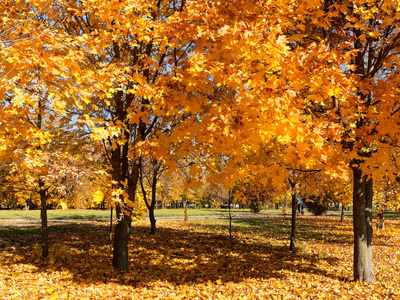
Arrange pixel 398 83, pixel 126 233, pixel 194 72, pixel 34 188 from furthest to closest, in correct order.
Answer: pixel 34 188 → pixel 126 233 → pixel 398 83 → pixel 194 72

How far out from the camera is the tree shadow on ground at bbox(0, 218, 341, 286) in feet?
21.2

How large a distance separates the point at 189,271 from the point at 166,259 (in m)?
1.32

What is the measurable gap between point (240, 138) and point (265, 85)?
0.73 m

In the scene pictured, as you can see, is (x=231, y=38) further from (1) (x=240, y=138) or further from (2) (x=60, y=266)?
(2) (x=60, y=266)

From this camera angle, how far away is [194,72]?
12.0ft

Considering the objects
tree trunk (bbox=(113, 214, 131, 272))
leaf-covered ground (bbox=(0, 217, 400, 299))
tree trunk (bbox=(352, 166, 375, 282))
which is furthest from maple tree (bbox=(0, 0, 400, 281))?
tree trunk (bbox=(113, 214, 131, 272))

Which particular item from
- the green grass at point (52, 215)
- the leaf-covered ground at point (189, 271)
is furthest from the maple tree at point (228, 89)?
the green grass at point (52, 215)

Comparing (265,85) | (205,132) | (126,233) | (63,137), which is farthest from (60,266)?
(265,85)

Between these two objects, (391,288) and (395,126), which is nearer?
(395,126)

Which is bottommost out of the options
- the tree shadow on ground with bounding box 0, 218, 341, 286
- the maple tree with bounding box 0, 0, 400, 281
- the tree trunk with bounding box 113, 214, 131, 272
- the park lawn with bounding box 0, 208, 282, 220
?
the park lawn with bounding box 0, 208, 282, 220

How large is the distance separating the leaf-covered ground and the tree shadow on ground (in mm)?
21

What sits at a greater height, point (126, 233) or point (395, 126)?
point (395, 126)

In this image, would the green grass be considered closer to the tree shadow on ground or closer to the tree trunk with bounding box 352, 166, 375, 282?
the tree shadow on ground

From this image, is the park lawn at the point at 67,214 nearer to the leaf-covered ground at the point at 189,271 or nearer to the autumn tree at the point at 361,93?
the leaf-covered ground at the point at 189,271
